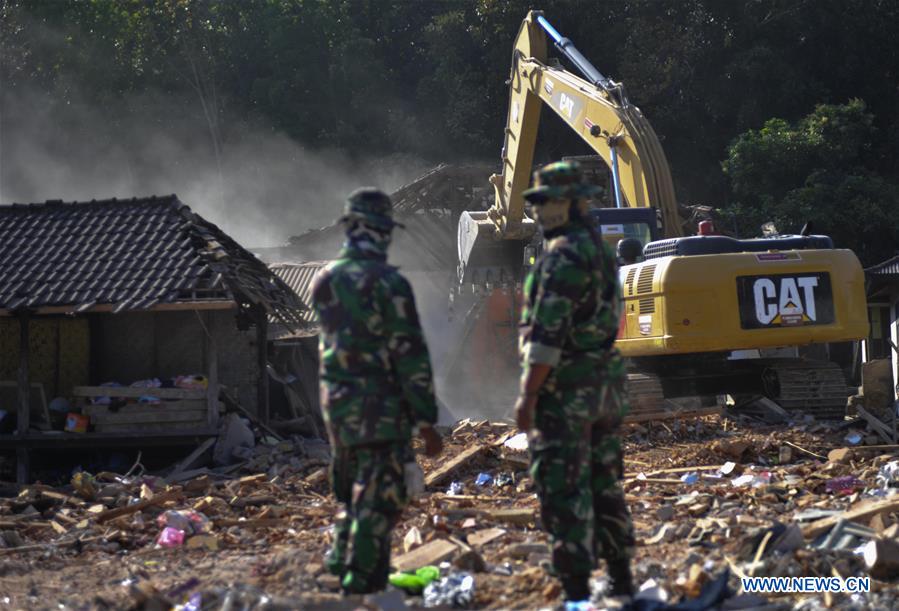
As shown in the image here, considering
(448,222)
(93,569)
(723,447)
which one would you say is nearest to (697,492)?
(723,447)

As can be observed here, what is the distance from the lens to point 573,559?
5.10 metres

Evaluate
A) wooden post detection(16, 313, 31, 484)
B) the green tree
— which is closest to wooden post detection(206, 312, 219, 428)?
wooden post detection(16, 313, 31, 484)

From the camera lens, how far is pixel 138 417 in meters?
13.9

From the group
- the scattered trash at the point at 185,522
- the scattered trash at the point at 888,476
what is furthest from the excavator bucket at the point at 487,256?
the scattered trash at the point at 185,522

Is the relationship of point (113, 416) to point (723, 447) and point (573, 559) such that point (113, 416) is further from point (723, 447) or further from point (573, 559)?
point (573, 559)

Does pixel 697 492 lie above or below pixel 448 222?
below

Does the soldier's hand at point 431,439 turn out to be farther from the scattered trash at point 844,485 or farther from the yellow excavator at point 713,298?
the yellow excavator at point 713,298

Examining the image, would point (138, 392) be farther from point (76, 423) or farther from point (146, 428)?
point (76, 423)

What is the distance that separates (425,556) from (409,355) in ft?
5.42

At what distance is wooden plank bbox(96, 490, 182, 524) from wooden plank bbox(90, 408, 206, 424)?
11.9ft

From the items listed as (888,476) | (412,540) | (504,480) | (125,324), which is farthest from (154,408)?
(888,476)

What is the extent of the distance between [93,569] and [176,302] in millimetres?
6376

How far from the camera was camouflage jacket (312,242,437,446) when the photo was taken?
529cm

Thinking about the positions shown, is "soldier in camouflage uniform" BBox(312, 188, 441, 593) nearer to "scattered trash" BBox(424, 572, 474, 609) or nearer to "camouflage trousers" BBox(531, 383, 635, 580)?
"scattered trash" BBox(424, 572, 474, 609)
